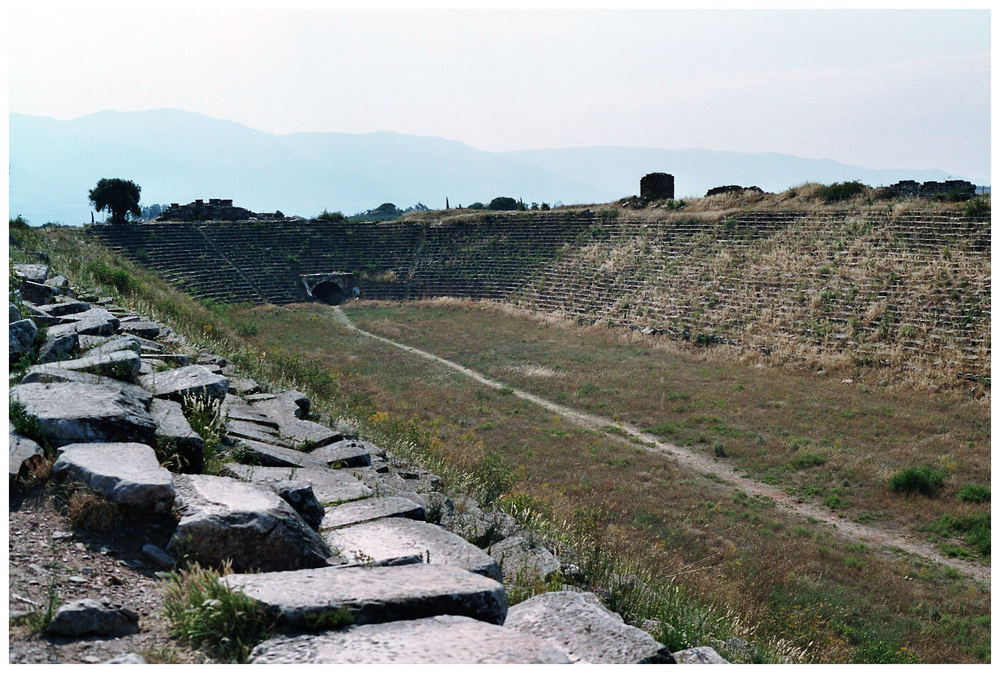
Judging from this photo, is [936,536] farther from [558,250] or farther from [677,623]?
[558,250]

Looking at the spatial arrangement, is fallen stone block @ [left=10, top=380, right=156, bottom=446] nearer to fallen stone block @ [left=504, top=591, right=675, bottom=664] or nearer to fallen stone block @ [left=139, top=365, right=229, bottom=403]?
fallen stone block @ [left=139, top=365, right=229, bottom=403]

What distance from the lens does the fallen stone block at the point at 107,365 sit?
242 inches

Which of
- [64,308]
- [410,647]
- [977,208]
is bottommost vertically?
[410,647]

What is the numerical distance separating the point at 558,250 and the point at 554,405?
69.7 feet

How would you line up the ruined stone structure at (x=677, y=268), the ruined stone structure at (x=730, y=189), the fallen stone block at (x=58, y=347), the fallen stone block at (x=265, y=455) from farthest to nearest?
the ruined stone structure at (x=730, y=189)
the ruined stone structure at (x=677, y=268)
the fallen stone block at (x=58, y=347)
the fallen stone block at (x=265, y=455)

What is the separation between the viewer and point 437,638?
307cm

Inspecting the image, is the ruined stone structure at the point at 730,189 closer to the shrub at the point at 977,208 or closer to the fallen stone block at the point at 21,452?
the shrub at the point at 977,208

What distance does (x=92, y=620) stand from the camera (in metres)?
3.09

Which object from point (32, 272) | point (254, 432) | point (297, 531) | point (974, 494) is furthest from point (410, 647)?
point (974, 494)

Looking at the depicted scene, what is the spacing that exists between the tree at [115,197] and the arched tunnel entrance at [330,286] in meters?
13.2

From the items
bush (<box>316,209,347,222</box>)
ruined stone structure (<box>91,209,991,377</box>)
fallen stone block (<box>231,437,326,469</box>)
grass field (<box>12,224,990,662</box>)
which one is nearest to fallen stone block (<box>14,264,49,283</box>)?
grass field (<box>12,224,990,662</box>)

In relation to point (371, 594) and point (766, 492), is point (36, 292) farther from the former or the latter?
point (766, 492)

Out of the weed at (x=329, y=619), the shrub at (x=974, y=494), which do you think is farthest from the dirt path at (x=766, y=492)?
the weed at (x=329, y=619)

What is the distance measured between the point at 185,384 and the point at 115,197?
44264 millimetres
